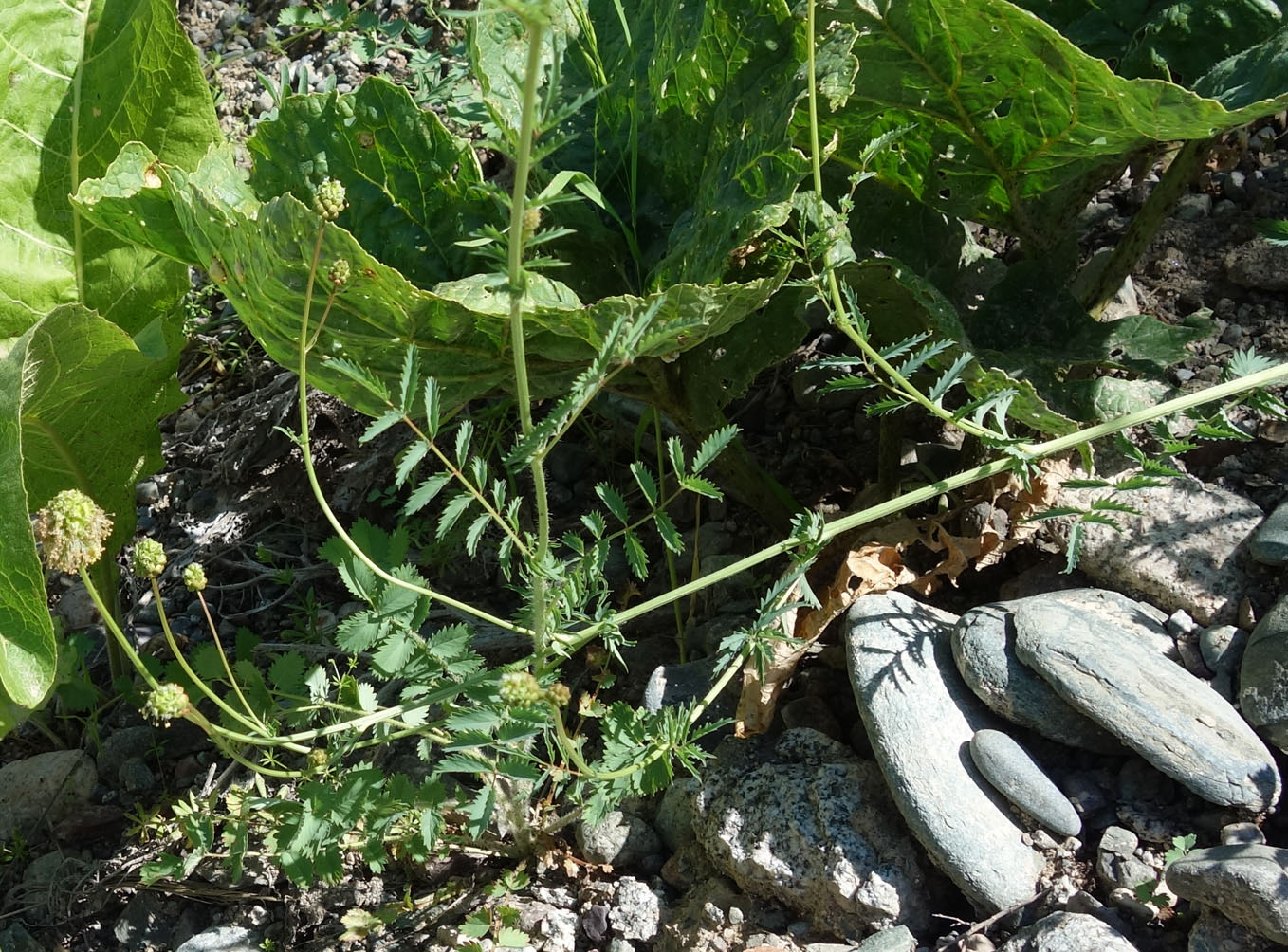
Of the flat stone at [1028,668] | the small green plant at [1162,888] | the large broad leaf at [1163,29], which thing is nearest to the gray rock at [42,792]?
the flat stone at [1028,668]

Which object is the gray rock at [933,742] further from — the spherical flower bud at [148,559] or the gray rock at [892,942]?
the spherical flower bud at [148,559]

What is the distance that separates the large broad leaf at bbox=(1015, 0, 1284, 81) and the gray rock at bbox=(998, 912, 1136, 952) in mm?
1622

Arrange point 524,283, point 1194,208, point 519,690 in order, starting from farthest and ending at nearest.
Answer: point 1194,208 → point 519,690 → point 524,283

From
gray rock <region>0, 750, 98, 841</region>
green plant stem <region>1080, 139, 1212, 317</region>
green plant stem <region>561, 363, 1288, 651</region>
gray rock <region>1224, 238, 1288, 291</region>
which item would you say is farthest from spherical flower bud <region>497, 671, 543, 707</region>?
gray rock <region>1224, 238, 1288, 291</region>

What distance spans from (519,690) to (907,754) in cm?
75

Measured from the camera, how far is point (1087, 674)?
1.81m

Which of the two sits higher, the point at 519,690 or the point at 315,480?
the point at 315,480

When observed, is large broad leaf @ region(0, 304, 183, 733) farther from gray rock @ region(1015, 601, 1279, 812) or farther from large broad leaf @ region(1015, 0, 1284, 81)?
large broad leaf @ region(1015, 0, 1284, 81)

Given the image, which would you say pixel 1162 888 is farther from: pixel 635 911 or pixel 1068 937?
pixel 635 911

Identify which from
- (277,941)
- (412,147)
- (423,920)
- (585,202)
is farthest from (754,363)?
(277,941)

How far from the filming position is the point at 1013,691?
74.0 inches

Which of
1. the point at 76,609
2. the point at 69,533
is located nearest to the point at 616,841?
the point at 69,533

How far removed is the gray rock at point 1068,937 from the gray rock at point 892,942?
135 millimetres

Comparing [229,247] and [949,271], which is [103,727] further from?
[949,271]
